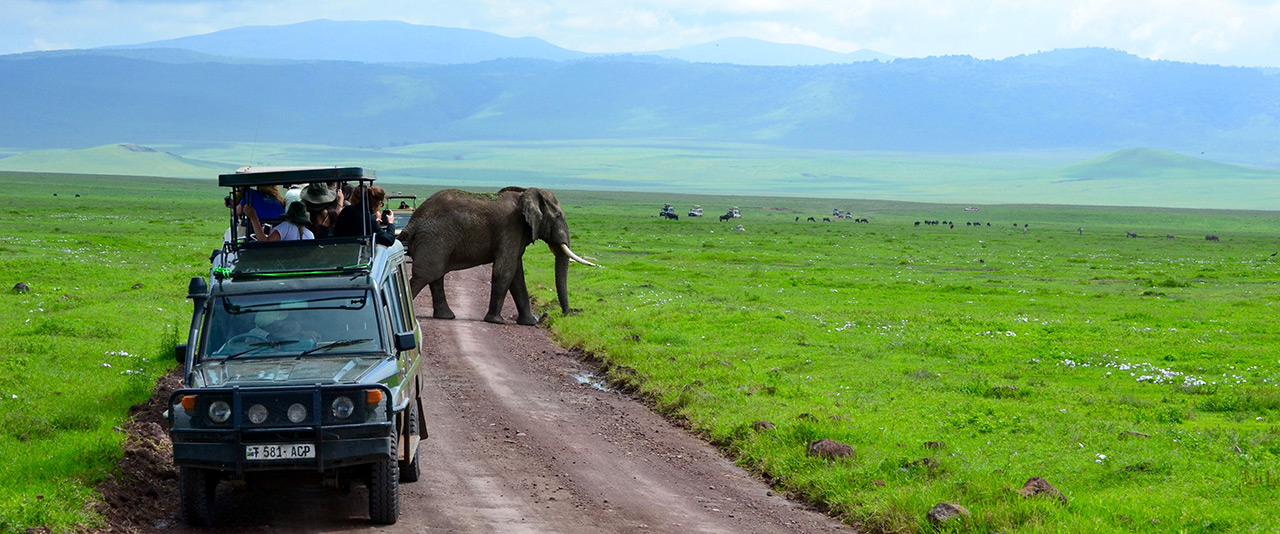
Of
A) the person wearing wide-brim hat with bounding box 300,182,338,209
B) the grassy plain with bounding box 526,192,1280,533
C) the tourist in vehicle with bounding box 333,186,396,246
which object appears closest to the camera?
the grassy plain with bounding box 526,192,1280,533

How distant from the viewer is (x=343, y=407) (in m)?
10.7

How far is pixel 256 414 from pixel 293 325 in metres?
1.60

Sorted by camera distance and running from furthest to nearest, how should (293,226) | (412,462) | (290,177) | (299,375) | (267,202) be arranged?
1. (267,202)
2. (293,226)
3. (290,177)
4. (412,462)
5. (299,375)

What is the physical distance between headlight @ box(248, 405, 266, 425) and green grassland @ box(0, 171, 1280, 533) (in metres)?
1.80

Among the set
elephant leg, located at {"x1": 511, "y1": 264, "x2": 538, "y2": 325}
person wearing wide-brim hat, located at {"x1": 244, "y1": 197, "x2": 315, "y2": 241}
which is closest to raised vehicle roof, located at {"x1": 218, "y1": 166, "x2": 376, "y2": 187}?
person wearing wide-brim hat, located at {"x1": 244, "y1": 197, "x2": 315, "y2": 241}

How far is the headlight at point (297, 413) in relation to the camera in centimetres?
1052

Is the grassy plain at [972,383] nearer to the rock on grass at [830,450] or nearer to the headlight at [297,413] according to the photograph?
the rock on grass at [830,450]

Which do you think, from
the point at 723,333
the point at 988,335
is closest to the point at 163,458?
the point at 723,333

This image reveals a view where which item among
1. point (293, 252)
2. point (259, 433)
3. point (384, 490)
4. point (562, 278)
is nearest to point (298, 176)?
point (293, 252)

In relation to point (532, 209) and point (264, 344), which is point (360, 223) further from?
point (532, 209)

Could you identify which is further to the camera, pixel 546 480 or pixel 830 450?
pixel 830 450

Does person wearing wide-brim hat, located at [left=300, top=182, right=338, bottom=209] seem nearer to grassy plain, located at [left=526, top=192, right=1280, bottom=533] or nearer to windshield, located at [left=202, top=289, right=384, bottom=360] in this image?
windshield, located at [left=202, top=289, right=384, bottom=360]

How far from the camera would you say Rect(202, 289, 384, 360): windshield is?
11.8 metres

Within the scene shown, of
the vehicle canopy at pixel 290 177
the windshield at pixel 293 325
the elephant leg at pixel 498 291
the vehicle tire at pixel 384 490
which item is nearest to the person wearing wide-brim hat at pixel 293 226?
the vehicle canopy at pixel 290 177
